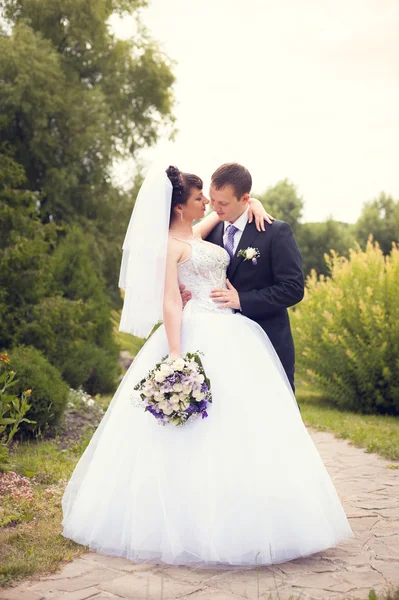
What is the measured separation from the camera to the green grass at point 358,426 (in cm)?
761

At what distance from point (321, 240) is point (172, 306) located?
2218 cm

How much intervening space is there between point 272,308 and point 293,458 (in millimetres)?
1015

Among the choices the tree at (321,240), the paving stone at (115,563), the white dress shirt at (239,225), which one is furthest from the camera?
the tree at (321,240)

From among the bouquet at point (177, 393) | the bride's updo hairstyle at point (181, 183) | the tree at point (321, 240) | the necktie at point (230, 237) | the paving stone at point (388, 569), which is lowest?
the paving stone at point (388, 569)

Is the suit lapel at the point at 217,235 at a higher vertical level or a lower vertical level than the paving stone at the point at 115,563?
higher

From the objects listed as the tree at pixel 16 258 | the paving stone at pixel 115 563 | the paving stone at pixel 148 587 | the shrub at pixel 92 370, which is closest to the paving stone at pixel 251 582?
the paving stone at pixel 148 587

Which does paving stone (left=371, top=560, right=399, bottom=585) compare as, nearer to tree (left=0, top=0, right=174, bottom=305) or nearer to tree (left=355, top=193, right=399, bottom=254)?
tree (left=0, top=0, right=174, bottom=305)

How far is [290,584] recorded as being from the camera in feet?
12.0

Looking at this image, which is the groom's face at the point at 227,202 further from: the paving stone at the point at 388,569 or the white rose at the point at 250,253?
the paving stone at the point at 388,569

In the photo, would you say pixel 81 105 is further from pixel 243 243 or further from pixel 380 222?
pixel 243 243

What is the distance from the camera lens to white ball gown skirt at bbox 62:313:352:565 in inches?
153

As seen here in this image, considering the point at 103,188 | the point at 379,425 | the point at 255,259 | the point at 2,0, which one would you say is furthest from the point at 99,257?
the point at 255,259

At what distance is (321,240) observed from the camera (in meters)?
25.8

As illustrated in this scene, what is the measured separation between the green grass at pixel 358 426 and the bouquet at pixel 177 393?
11.4ft
